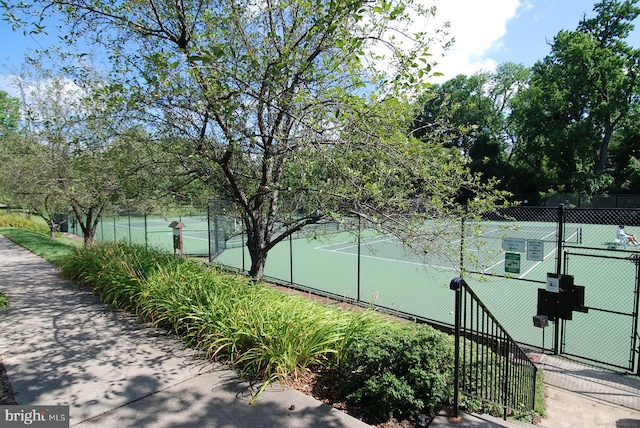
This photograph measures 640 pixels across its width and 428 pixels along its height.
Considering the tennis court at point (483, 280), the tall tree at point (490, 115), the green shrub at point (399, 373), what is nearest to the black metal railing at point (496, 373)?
the green shrub at point (399, 373)

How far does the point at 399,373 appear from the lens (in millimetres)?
3242

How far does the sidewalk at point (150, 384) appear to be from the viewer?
2959mm

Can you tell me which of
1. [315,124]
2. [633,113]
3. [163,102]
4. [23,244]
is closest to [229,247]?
[23,244]

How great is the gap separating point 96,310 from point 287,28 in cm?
536

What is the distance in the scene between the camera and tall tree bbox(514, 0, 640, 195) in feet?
102

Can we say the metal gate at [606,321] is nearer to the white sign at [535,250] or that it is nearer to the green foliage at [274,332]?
the white sign at [535,250]

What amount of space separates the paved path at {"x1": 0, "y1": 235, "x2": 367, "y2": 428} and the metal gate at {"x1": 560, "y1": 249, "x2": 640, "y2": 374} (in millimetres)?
5214

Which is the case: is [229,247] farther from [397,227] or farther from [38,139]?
[397,227]

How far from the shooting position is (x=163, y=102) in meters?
4.85

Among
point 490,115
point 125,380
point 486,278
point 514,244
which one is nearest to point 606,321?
point 514,244

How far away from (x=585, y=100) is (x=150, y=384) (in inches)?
1620

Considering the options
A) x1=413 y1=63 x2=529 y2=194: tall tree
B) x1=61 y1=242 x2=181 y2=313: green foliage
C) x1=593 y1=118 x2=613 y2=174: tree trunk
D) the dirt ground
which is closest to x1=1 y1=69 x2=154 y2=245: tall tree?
x1=61 y1=242 x2=181 y2=313: green foliage

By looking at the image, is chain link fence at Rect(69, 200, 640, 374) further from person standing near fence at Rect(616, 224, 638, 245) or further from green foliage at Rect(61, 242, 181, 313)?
green foliage at Rect(61, 242, 181, 313)

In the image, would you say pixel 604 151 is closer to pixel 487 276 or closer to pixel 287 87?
pixel 487 276
